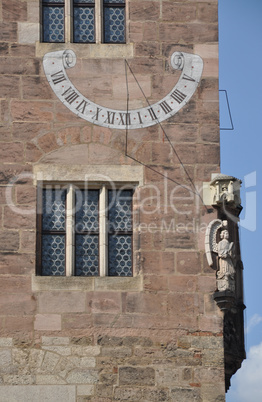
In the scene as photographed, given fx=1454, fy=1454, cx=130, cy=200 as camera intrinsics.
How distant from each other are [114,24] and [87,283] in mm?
4354

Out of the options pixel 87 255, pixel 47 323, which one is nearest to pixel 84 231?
pixel 87 255

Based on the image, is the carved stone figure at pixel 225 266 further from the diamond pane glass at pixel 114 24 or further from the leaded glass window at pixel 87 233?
the diamond pane glass at pixel 114 24

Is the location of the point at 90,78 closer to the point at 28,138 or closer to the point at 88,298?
the point at 28,138

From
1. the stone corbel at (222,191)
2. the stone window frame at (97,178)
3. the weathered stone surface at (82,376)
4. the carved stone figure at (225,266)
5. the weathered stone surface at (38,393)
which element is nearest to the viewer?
the weathered stone surface at (38,393)

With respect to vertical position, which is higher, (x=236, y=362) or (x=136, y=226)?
A: (x=136, y=226)

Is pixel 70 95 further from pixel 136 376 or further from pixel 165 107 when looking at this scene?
pixel 136 376

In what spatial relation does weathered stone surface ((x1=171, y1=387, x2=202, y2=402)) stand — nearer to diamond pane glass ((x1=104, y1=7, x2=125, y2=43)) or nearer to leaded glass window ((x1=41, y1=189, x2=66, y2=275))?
leaded glass window ((x1=41, y1=189, x2=66, y2=275))

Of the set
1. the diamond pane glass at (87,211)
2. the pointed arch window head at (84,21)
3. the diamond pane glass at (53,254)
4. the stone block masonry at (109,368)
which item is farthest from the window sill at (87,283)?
the pointed arch window head at (84,21)

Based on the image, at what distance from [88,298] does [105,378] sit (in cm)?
125

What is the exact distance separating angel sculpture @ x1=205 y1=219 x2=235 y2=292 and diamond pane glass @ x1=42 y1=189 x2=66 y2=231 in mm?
→ 2293

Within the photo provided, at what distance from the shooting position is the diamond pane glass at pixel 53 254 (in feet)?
73.5

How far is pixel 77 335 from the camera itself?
21.9 m

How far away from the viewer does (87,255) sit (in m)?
22.5

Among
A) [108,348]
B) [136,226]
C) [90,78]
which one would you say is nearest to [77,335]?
[108,348]
